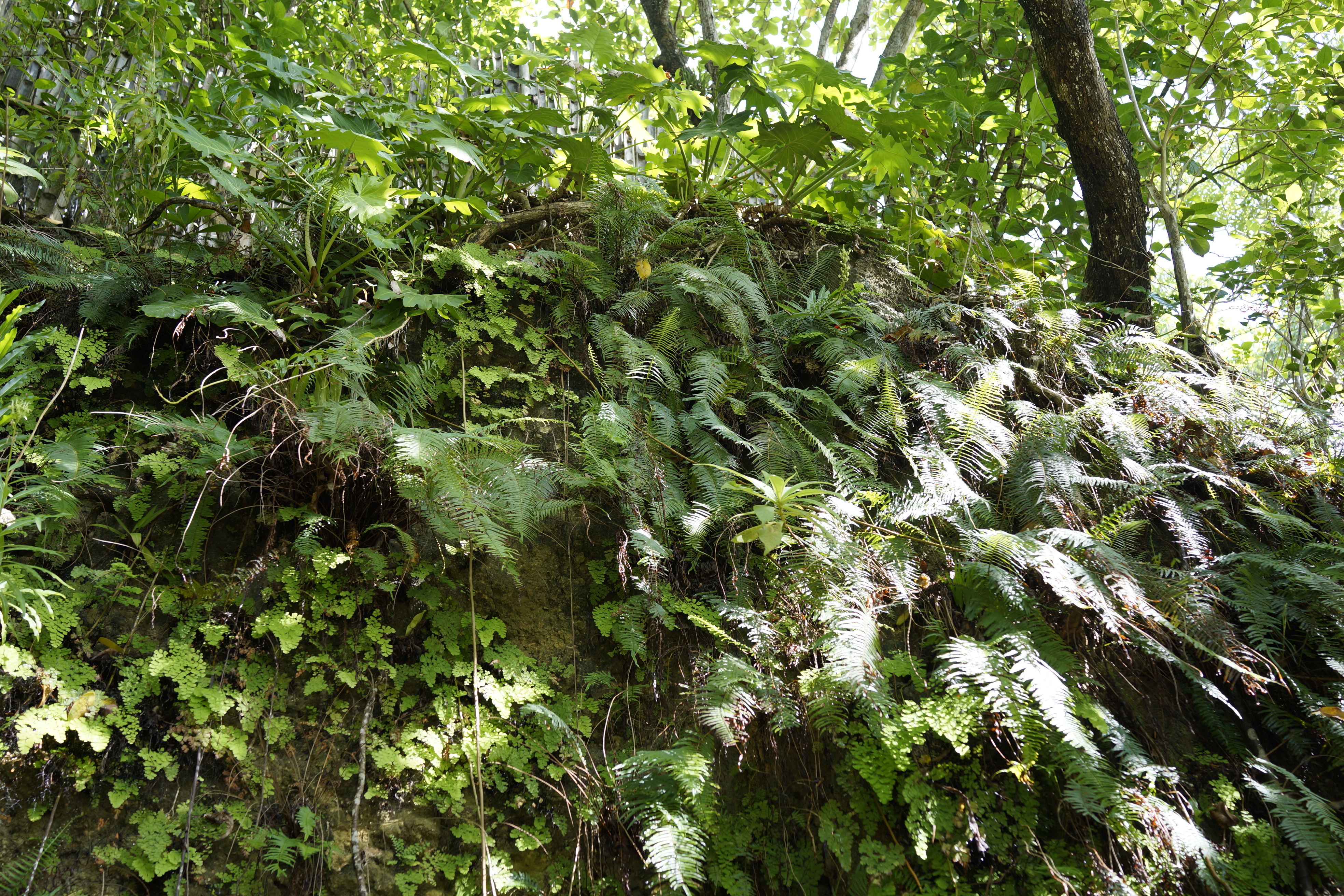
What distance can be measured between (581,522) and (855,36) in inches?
264

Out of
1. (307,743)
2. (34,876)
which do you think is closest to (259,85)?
(307,743)

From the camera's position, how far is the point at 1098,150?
14.5 feet

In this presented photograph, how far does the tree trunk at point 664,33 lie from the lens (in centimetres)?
634

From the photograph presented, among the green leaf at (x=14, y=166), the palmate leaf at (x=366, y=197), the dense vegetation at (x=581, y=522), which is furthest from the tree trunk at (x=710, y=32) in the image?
the green leaf at (x=14, y=166)

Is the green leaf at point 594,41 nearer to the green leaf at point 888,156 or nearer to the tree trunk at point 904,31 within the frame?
the green leaf at point 888,156

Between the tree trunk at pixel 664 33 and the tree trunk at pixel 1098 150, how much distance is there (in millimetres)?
3000

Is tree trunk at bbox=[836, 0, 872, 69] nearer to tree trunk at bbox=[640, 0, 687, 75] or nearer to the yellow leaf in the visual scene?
tree trunk at bbox=[640, 0, 687, 75]

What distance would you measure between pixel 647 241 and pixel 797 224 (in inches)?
41.2

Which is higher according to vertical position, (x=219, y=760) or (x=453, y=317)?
(x=453, y=317)

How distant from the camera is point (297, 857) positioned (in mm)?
2074

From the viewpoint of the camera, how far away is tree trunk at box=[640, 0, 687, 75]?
6344 mm

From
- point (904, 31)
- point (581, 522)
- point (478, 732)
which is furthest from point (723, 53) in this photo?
point (904, 31)

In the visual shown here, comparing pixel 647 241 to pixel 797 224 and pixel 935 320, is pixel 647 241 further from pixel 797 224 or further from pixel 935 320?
pixel 935 320

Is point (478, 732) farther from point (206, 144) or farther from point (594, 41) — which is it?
point (594, 41)
